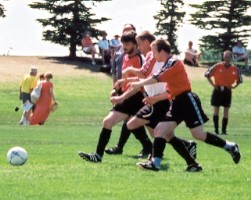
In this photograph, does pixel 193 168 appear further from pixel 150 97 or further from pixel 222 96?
pixel 222 96

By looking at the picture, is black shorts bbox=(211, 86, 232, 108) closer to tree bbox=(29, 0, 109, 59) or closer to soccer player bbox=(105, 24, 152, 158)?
soccer player bbox=(105, 24, 152, 158)

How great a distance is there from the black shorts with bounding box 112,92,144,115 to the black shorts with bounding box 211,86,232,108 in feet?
36.7

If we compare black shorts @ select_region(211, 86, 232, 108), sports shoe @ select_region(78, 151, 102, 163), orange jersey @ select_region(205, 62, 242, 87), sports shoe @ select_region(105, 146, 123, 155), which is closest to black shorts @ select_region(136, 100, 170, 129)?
sports shoe @ select_region(78, 151, 102, 163)

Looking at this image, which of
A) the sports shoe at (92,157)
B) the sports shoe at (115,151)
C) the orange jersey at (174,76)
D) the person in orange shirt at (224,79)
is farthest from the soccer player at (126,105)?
the person in orange shirt at (224,79)

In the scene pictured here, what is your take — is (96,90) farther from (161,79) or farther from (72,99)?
(161,79)

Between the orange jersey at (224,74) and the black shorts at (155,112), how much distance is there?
1153cm

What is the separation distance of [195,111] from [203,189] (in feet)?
7.35

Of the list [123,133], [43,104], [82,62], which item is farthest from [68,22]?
[123,133]

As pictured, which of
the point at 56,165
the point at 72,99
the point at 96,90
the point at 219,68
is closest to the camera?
the point at 56,165

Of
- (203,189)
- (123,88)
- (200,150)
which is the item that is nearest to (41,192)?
(203,189)

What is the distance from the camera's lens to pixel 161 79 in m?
11.3

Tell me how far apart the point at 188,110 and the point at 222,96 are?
13.2 m

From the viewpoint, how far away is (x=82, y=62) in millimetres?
51375

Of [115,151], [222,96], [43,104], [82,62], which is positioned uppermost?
[115,151]
